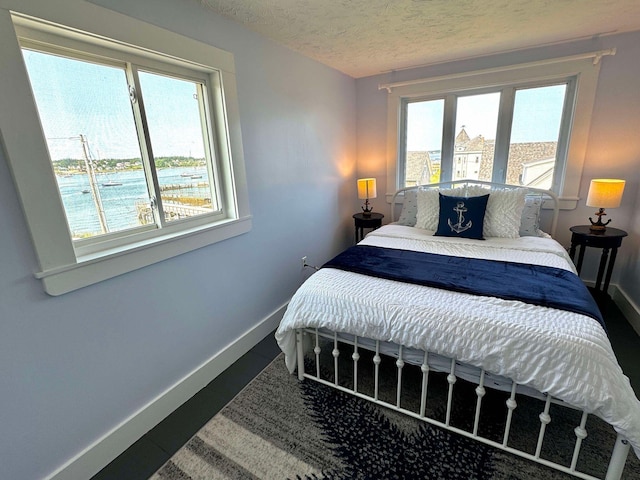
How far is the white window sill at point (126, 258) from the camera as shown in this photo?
1219 mm

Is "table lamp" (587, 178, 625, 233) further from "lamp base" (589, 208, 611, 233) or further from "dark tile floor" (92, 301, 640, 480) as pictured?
"dark tile floor" (92, 301, 640, 480)

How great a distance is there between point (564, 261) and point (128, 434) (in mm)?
2854

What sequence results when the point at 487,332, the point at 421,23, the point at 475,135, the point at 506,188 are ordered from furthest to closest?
1. the point at 475,135
2. the point at 506,188
3. the point at 421,23
4. the point at 487,332

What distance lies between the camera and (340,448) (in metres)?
1.47

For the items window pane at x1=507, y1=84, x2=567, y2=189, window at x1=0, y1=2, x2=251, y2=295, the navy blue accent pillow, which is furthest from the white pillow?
window at x1=0, y1=2, x2=251, y2=295

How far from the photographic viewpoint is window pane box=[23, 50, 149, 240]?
1256mm

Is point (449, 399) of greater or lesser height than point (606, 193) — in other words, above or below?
below

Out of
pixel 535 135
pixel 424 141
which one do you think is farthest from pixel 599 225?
pixel 424 141

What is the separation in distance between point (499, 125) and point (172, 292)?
10.9ft

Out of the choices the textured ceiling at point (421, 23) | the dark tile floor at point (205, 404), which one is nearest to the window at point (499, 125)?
the textured ceiling at point (421, 23)

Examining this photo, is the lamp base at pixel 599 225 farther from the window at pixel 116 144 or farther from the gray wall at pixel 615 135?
the window at pixel 116 144

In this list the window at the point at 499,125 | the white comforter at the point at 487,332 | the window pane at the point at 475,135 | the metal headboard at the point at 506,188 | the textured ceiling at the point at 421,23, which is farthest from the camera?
the window pane at the point at 475,135

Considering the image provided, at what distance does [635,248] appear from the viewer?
2539 millimetres

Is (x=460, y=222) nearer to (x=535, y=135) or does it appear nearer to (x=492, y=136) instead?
(x=492, y=136)
